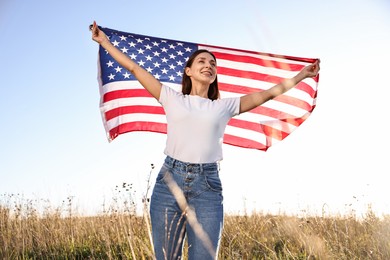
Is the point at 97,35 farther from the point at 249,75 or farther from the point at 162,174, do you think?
the point at 249,75

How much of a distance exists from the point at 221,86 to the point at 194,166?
354 cm

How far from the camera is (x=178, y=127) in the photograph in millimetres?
2812

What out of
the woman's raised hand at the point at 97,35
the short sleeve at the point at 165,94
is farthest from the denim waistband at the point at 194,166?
the woman's raised hand at the point at 97,35

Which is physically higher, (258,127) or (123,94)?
(123,94)

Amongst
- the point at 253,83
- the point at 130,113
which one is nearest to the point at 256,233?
the point at 253,83

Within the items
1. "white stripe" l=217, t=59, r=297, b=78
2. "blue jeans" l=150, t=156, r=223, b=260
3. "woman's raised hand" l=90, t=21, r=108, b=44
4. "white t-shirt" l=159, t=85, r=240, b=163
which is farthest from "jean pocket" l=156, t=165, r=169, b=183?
"white stripe" l=217, t=59, r=297, b=78

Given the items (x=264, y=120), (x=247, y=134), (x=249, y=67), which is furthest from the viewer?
(x=249, y=67)

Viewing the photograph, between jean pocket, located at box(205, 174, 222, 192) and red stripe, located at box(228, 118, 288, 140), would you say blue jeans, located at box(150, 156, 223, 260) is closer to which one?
jean pocket, located at box(205, 174, 222, 192)

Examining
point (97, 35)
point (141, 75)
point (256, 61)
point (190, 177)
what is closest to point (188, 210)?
point (190, 177)

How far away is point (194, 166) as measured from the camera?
2674 mm

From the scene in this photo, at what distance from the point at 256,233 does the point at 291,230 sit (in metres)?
0.70

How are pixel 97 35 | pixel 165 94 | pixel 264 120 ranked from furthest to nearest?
1. pixel 264 120
2. pixel 97 35
3. pixel 165 94

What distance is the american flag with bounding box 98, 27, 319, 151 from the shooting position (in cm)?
562

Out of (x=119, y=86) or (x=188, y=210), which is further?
(x=119, y=86)
